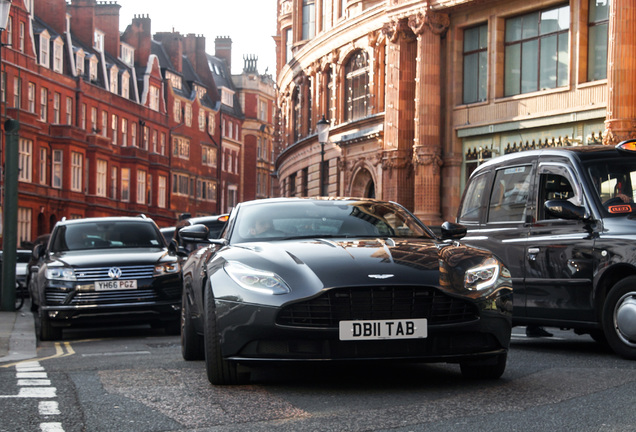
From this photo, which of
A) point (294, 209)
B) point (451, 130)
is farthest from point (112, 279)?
point (451, 130)

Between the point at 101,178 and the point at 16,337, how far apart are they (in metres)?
56.3

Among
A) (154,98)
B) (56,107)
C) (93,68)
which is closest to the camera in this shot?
(56,107)

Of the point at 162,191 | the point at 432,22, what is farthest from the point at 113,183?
the point at 432,22

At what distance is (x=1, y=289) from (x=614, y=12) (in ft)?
57.9

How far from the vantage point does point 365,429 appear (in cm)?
555

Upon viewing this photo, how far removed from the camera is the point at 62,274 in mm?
13805

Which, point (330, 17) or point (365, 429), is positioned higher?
point (330, 17)

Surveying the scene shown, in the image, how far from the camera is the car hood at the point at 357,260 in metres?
6.82

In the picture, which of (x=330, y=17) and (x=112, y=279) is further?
(x=330, y=17)

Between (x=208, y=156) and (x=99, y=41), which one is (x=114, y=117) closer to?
(x=99, y=41)

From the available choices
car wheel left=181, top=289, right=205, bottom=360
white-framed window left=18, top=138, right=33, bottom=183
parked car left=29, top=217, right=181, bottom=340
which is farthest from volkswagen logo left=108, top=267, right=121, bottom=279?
white-framed window left=18, top=138, right=33, bottom=183

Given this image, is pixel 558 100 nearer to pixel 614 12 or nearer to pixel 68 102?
pixel 614 12

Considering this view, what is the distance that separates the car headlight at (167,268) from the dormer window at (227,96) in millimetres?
86217

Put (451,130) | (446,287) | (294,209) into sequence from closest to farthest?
(446,287), (294,209), (451,130)
